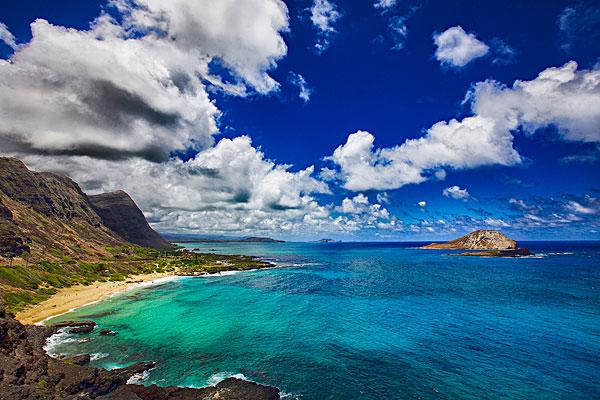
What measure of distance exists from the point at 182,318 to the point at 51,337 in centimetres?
2147

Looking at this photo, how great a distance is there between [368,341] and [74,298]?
76.3 meters

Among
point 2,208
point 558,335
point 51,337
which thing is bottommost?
point 51,337

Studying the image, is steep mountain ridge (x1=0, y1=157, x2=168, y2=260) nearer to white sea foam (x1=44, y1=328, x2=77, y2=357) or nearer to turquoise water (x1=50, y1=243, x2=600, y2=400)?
turquoise water (x1=50, y1=243, x2=600, y2=400)

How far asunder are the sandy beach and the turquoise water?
14.8 feet

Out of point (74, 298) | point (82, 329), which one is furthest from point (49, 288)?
point (82, 329)

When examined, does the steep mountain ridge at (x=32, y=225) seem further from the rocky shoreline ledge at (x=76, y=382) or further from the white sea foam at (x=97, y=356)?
the rocky shoreline ledge at (x=76, y=382)

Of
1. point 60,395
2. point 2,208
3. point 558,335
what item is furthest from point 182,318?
point 2,208

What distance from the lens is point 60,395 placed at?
2797 cm

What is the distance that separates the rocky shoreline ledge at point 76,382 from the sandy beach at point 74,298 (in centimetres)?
3372

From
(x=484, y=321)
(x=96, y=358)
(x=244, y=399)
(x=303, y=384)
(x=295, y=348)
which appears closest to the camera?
(x=244, y=399)

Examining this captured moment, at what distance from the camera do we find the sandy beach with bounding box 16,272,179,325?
60356 millimetres

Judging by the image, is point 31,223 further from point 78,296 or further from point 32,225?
point 78,296

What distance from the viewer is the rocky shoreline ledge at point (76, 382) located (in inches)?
1064

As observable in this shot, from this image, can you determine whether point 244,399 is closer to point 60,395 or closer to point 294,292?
point 60,395
